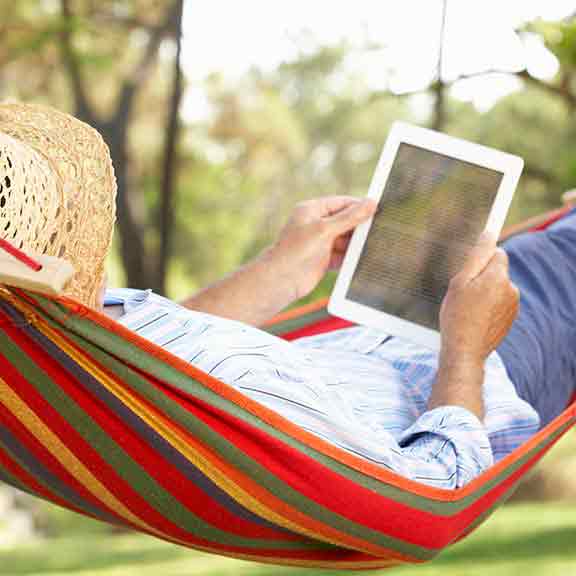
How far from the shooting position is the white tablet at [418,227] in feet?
5.68

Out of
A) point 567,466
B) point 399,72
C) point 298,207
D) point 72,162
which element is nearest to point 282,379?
point 72,162

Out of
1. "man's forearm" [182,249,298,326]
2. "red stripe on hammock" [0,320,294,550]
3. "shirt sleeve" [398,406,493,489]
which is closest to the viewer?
"red stripe on hammock" [0,320,294,550]

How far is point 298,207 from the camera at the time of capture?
188 centimetres

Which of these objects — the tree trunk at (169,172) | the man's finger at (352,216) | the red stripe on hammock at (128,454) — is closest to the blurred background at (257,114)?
the tree trunk at (169,172)

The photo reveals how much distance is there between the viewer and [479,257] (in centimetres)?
162

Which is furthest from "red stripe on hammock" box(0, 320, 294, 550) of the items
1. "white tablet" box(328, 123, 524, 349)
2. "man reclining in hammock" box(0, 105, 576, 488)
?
"white tablet" box(328, 123, 524, 349)

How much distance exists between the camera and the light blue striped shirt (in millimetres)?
1367

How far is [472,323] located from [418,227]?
249mm

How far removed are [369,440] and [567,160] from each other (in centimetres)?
335

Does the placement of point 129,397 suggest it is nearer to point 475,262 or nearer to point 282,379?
point 282,379

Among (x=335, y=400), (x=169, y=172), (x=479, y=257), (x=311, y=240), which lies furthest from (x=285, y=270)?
(x=169, y=172)

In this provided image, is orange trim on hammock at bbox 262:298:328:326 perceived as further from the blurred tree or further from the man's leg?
the blurred tree

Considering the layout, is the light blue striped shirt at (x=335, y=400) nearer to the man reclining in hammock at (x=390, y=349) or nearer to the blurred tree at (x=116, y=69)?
the man reclining in hammock at (x=390, y=349)

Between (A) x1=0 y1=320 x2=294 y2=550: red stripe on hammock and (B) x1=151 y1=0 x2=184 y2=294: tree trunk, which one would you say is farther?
(B) x1=151 y1=0 x2=184 y2=294: tree trunk
